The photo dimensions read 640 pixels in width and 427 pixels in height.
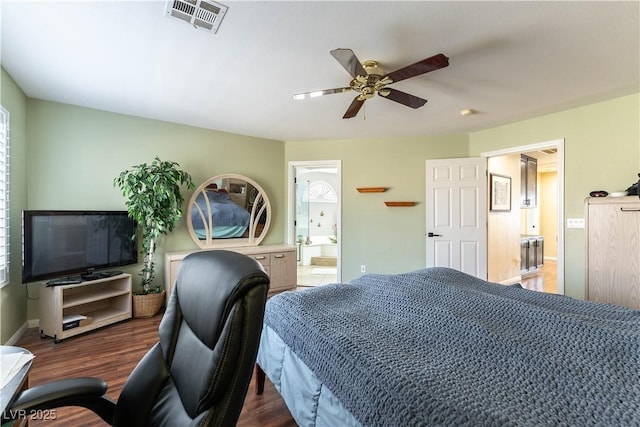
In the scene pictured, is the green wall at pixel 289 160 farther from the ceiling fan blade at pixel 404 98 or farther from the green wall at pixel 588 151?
the ceiling fan blade at pixel 404 98

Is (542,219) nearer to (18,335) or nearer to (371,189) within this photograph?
(371,189)

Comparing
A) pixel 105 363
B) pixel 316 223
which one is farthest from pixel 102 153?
pixel 316 223

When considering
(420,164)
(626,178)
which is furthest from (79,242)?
(626,178)

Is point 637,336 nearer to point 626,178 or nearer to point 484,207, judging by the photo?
point 626,178

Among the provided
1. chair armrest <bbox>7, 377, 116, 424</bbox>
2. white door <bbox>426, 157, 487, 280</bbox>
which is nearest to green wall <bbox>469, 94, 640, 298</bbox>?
white door <bbox>426, 157, 487, 280</bbox>

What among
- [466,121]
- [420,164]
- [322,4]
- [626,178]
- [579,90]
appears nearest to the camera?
[322,4]

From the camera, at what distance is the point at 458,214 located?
13.8 feet

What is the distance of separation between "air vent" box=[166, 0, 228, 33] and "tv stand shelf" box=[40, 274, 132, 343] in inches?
102

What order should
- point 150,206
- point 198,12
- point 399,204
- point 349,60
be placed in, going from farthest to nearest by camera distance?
1. point 399,204
2. point 150,206
3. point 349,60
4. point 198,12

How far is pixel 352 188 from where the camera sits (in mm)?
4668

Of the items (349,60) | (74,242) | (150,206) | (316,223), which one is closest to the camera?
(349,60)

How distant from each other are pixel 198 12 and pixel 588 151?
404cm

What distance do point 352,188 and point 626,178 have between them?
3.15 meters

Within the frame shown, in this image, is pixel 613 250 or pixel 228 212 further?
pixel 228 212
